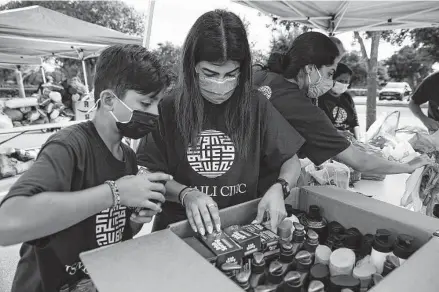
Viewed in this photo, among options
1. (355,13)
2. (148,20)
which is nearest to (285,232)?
(148,20)

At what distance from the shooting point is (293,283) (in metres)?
0.73

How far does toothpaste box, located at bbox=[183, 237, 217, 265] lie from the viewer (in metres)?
0.83

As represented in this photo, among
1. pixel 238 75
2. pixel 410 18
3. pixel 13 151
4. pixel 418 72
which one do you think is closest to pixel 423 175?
pixel 238 75

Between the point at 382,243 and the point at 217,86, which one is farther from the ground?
the point at 217,86

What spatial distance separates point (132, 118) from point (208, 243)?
0.56 m

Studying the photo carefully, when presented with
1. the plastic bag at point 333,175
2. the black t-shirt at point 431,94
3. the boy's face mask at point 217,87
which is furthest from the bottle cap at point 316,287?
the black t-shirt at point 431,94

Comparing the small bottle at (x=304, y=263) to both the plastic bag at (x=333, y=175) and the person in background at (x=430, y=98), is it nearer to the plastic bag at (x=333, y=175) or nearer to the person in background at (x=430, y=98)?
the plastic bag at (x=333, y=175)

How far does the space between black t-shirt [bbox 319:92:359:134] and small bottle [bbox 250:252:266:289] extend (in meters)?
2.75

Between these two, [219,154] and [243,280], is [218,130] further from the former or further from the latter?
[243,280]

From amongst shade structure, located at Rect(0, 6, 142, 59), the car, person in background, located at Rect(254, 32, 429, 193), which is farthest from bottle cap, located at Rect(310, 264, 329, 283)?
the car

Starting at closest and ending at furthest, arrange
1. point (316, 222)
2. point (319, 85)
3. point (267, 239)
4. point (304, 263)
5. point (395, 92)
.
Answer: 1. point (304, 263)
2. point (267, 239)
3. point (316, 222)
4. point (319, 85)
5. point (395, 92)

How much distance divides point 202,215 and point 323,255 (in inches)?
14.4

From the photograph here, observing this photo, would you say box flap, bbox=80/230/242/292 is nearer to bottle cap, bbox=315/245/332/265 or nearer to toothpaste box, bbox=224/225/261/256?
toothpaste box, bbox=224/225/261/256

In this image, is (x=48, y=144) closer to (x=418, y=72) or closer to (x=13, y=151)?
(x=13, y=151)
